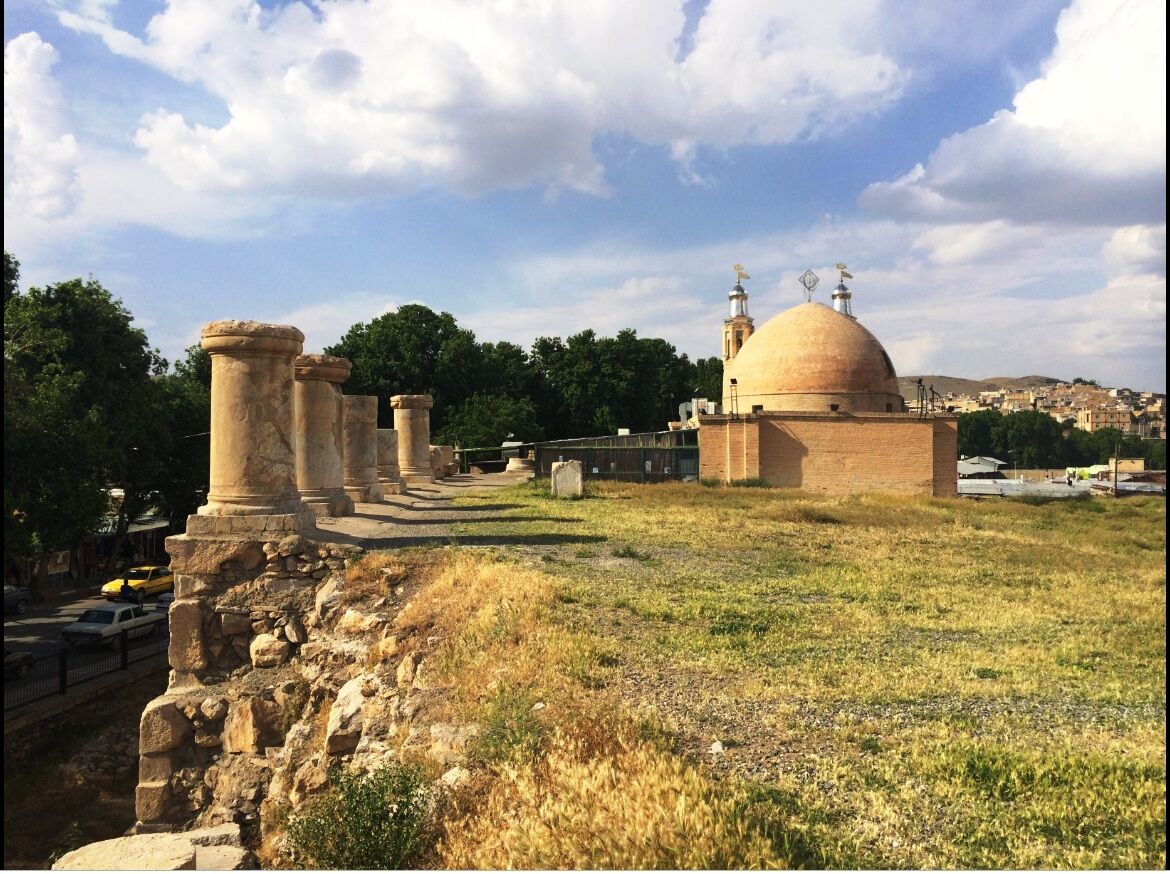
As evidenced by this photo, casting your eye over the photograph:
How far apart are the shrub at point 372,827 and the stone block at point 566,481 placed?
14168mm

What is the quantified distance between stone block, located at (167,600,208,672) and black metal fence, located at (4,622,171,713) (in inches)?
168

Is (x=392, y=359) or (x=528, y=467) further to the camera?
(x=392, y=359)

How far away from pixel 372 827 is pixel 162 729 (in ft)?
16.0

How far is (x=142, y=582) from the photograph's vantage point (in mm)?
21094

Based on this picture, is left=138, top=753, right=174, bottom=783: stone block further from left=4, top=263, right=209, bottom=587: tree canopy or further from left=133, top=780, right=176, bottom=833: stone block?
left=4, top=263, right=209, bottom=587: tree canopy

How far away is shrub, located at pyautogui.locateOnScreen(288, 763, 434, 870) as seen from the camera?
392 centimetres

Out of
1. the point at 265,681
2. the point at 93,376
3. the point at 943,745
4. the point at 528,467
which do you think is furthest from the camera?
the point at 528,467

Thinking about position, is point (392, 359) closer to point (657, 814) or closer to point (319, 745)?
point (319, 745)

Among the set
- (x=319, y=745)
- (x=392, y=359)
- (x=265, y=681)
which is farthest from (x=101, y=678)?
(x=392, y=359)

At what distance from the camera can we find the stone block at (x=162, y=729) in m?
7.71

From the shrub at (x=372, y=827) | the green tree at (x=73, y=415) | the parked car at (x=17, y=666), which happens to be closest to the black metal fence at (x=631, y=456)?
the green tree at (x=73, y=415)

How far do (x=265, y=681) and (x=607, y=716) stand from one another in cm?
507

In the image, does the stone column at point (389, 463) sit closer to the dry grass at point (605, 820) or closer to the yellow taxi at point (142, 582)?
the yellow taxi at point (142, 582)

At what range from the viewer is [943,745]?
4.28m
